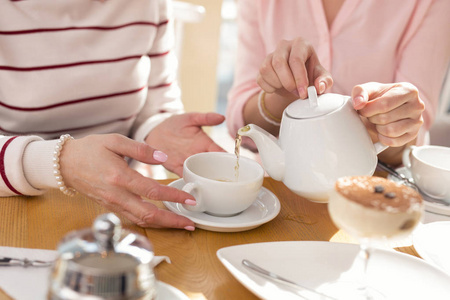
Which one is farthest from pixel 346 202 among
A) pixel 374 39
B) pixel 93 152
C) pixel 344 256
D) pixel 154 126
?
pixel 374 39

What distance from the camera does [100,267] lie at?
0.47 metres

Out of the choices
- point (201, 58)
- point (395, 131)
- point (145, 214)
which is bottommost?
point (201, 58)

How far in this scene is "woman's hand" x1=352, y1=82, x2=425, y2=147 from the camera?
0.87m

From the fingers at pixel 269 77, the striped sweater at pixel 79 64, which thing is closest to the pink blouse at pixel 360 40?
the striped sweater at pixel 79 64

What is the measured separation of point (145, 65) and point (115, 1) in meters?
0.17

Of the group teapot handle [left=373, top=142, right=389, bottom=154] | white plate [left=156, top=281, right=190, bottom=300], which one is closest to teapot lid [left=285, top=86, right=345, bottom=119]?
teapot handle [left=373, top=142, right=389, bottom=154]

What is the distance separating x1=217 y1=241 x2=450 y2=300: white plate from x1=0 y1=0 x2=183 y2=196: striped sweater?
466mm

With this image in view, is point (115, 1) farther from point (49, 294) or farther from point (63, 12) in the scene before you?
point (49, 294)

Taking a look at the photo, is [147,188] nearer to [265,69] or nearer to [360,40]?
[265,69]

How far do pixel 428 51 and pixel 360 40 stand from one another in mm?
187

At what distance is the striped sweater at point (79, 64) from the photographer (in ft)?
3.58

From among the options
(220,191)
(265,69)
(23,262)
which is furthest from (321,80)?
(23,262)

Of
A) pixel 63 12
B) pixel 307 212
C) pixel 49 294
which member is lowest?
pixel 307 212

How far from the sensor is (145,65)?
1301 mm
